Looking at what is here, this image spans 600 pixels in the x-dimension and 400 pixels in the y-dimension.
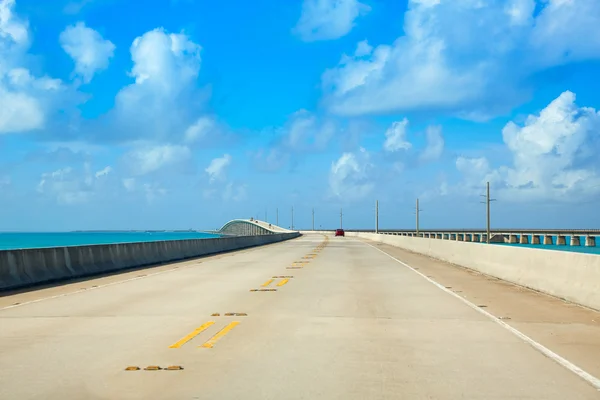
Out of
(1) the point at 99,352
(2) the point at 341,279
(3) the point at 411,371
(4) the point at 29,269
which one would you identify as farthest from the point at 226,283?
(3) the point at 411,371

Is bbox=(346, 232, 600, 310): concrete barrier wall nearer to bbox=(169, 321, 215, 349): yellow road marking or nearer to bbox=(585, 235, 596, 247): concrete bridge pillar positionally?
bbox=(169, 321, 215, 349): yellow road marking

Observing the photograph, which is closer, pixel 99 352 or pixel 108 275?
pixel 99 352

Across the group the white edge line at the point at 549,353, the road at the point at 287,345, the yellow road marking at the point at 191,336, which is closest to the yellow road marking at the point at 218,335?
the road at the point at 287,345

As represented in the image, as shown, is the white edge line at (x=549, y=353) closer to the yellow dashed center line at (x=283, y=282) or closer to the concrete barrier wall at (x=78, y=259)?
the yellow dashed center line at (x=283, y=282)

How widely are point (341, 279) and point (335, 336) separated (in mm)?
10500

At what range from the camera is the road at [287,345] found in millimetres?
6859

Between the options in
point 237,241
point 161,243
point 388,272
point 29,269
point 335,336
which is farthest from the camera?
point 237,241

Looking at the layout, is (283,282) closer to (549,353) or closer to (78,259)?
→ (78,259)

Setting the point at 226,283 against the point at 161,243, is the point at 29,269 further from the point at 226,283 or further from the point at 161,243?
the point at 161,243

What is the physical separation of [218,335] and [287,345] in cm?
127

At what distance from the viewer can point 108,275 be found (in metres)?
22.3

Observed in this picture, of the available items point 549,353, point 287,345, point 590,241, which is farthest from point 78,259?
point 590,241

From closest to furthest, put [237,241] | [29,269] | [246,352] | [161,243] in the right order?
[246,352]
[29,269]
[161,243]
[237,241]

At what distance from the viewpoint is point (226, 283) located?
744 inches
